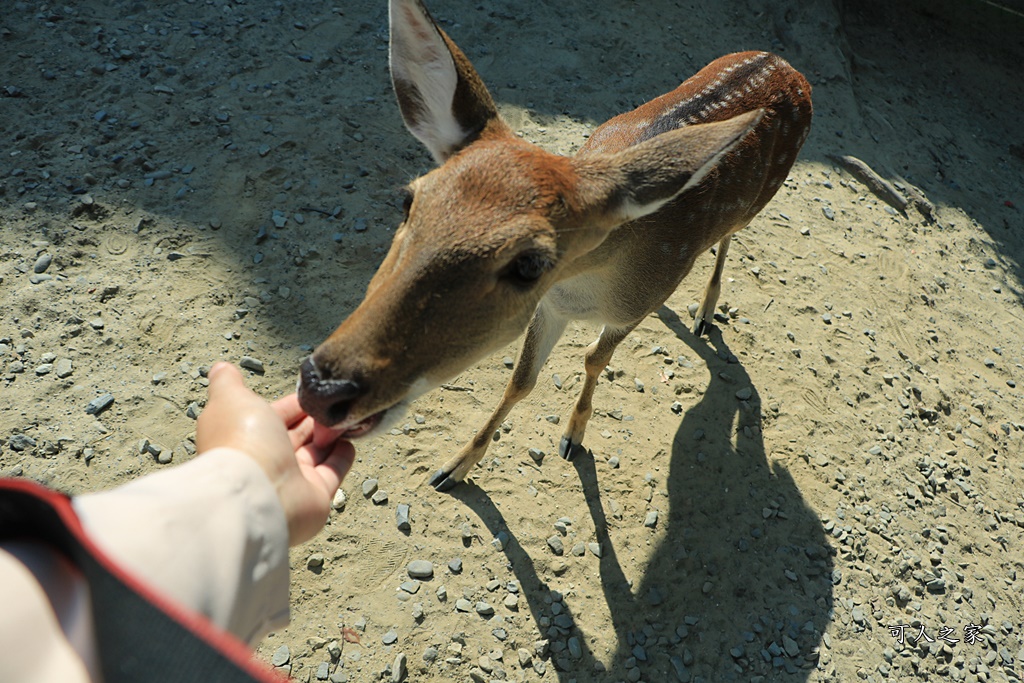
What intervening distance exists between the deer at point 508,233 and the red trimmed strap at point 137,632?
74 centimetres

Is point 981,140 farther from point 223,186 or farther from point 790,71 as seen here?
point 223,186

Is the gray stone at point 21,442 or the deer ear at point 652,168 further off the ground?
the deer ear at point 652,168

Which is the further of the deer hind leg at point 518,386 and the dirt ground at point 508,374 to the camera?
the deer hind leg at point 518,386

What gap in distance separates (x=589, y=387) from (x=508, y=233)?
4.47ft

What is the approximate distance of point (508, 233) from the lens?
1.79 m

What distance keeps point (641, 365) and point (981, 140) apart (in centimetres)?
442

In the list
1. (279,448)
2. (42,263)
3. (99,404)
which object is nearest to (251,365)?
(99,404)

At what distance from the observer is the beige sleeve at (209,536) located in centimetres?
95

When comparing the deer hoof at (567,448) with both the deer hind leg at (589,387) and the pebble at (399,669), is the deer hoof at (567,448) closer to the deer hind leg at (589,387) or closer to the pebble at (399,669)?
the deer hind leg at (589,387)

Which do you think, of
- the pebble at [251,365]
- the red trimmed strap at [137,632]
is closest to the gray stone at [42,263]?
the pebble at [251,365]

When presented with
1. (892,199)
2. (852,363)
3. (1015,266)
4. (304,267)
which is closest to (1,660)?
(304,267)

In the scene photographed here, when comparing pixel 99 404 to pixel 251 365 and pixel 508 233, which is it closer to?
pixel 251 365

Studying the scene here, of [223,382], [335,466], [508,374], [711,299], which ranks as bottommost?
[508,374]

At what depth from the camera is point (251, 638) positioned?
1125 millimetres
